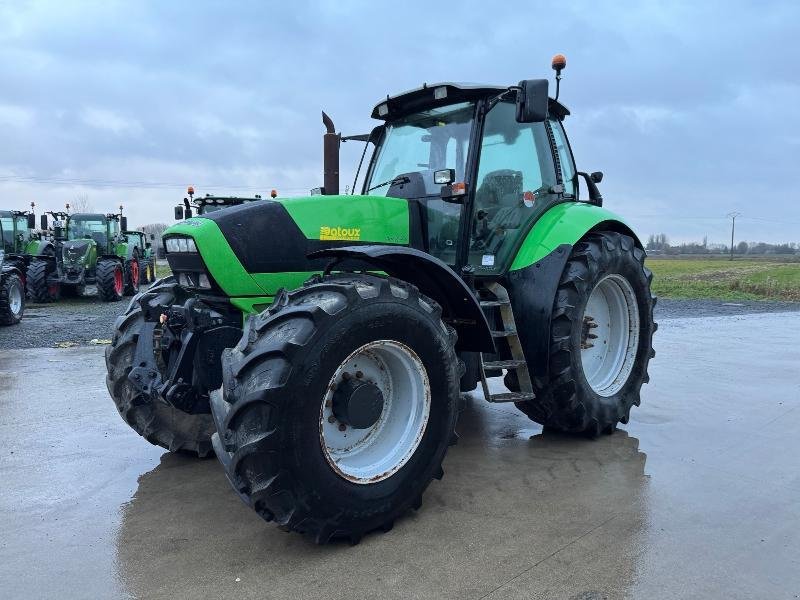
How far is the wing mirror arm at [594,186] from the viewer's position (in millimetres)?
5539

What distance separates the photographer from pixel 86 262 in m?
17.3

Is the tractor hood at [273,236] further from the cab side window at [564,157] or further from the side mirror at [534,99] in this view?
the cab side window at [564,157]

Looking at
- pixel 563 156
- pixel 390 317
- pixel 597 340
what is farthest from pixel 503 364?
pixel 563 156

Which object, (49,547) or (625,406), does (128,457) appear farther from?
(625,406)

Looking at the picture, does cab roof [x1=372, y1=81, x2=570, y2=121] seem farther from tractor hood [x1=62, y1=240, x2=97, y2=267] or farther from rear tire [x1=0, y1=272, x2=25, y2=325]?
tractor hood [x1=62, y1=240, x2=97, y2=267]

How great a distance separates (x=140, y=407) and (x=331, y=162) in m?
2.29

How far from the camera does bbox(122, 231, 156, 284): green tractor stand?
2181 centimetres

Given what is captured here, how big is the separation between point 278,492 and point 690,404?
169 inches

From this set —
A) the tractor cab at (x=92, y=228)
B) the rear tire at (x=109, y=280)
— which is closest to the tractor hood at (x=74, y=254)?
the rear tire at (x=109, y=280)

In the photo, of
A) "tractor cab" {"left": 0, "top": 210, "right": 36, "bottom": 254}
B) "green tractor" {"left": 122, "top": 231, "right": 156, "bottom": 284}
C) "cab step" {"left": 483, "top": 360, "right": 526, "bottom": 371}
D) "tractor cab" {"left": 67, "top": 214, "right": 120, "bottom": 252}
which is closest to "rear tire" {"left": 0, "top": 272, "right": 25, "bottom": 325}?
"tractor cab" {"left": 0, "top": 210, "right": 36, "bottom": 254}

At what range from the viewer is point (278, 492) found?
2715mm

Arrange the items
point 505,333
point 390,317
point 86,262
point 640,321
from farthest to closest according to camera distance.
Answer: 1. point 86,262
2. point 640,321
3. point 505,333
4. point 390,317

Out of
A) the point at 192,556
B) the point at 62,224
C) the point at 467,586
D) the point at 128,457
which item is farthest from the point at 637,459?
the point at 62,224

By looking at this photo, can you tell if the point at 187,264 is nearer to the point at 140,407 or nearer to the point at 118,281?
the point at 140,407
